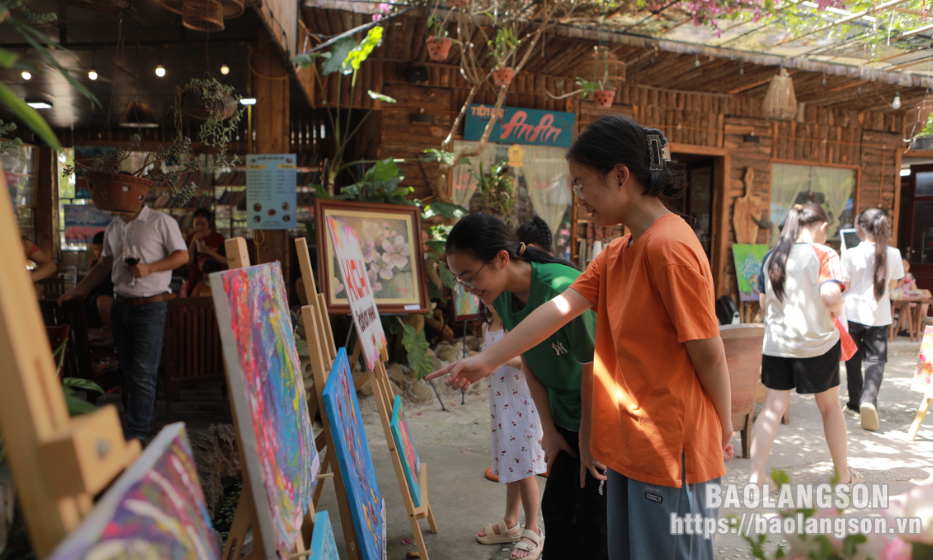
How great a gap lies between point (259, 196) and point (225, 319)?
4.28 meters

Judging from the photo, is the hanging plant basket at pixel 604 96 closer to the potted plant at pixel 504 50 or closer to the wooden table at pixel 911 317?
the potted plant at pixel 504 50

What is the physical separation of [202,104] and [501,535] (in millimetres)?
3313

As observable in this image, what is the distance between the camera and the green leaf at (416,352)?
4.90 m

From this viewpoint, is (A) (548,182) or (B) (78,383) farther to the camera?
(A) (548,182)

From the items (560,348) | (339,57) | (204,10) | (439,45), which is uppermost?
(439,45)

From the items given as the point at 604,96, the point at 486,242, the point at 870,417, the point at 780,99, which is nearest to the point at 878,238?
the point at 870,417

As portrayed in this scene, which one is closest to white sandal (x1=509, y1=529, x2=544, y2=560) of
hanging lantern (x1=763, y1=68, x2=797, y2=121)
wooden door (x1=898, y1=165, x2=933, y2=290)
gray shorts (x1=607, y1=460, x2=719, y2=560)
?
gray shorts (x1=607, y1=460, x2=719, y2=560)

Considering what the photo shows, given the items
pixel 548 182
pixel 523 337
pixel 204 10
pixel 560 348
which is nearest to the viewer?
pixel 523 337

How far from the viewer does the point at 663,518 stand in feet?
4.71

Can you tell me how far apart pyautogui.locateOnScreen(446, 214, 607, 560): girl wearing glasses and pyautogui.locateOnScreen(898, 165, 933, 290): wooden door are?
38.8 ft

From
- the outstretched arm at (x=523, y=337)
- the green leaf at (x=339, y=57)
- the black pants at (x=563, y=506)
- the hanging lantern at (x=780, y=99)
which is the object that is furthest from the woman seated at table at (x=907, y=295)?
the outstretched arm at (x=523, y=337)

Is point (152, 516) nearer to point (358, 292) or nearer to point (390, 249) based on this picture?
point (358, 292)

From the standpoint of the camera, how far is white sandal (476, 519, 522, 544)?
9.33ft

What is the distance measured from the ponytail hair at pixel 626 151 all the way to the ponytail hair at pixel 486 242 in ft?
1.84
